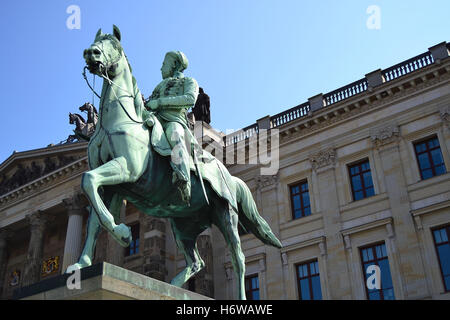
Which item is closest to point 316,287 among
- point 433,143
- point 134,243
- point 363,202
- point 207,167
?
point 363,202

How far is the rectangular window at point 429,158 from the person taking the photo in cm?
2319

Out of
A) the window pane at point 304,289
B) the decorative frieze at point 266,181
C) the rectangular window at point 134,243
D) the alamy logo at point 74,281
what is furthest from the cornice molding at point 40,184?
the alamy logo at point 74,281

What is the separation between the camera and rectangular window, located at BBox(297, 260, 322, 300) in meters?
24.2

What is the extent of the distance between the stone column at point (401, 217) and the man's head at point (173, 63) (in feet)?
55.8

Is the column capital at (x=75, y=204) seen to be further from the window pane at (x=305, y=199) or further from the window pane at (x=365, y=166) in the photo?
the window pane at (x=365, y=166)

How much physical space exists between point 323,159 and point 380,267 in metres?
6.23

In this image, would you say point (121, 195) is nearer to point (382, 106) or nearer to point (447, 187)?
point (447, 187)

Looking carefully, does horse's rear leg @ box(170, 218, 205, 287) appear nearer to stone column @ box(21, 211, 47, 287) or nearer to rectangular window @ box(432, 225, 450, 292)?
rectangular window @ box(432, 225, 450, 292)

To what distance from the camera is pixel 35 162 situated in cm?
3519

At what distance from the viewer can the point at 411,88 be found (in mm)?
25000

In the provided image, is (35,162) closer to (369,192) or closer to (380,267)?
(369,192)

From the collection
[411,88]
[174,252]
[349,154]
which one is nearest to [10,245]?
[174,252]

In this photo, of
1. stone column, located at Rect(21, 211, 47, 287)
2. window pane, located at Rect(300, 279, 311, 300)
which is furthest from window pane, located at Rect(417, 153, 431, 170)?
stone column, located at Rect(21, 211, 47, 287)

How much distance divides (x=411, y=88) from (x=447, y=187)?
5.23 meters
